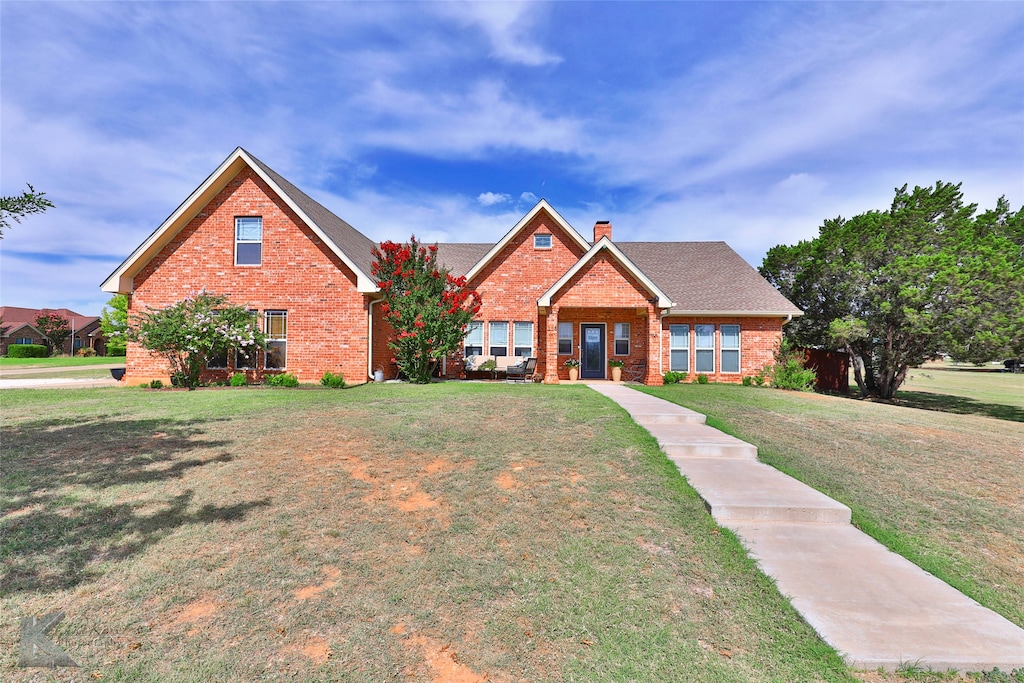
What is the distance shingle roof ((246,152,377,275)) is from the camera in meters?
15.5

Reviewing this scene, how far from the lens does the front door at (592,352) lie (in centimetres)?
1814

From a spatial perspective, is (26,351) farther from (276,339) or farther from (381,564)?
(381,564)

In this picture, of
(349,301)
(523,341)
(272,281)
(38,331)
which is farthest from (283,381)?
(38,331)

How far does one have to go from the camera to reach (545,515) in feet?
16.2

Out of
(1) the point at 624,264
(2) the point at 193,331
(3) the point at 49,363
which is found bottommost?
A: (3) the point at 49,363

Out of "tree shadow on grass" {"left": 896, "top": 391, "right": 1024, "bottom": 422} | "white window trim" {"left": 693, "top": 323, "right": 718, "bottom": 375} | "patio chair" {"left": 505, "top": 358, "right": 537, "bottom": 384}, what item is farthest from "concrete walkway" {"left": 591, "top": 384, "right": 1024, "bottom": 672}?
"tree shadow on grass" {"left": 896, "top": 391, "right": 1024, "bottom": 422}

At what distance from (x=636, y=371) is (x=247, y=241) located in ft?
51.9

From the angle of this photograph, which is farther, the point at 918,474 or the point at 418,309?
the point at 418,309

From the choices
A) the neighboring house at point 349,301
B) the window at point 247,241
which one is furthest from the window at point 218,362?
the window at point 247,241

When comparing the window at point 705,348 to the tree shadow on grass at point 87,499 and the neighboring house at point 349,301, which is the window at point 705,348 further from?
the tree shadow on grass at point 87,499

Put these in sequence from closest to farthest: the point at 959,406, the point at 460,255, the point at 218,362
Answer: the point at 218,362, the point at 959,406, the point at 460,255

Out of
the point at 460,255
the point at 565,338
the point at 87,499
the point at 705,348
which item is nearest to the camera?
the point at 87,499

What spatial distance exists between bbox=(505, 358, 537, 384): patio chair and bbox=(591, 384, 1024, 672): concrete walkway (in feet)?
34.8

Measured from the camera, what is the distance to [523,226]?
18.2m
